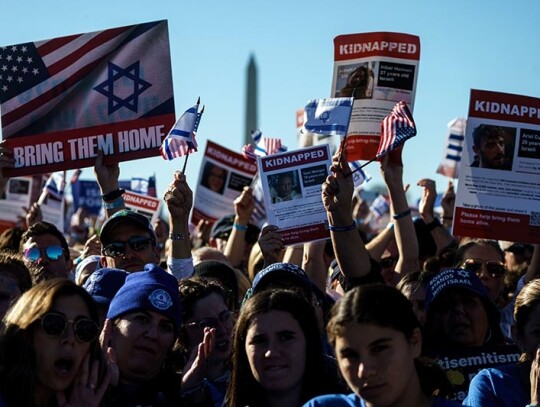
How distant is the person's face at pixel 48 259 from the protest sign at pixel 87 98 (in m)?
0.62

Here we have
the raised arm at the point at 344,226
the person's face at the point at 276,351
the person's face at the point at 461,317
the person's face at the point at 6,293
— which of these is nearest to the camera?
the person's face at the point at 276,351

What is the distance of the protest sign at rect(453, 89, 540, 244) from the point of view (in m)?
7.77

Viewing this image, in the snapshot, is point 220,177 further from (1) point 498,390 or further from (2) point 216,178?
(1) point 498,390

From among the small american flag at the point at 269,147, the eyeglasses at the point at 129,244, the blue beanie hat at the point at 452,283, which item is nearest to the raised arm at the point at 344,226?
the blue beanie hat at the point at 452,283

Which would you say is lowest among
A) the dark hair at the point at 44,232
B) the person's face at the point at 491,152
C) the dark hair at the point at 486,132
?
the dark hair at the point at 44,232

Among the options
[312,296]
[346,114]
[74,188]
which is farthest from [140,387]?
[74,188]

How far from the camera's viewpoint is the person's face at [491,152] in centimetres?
780

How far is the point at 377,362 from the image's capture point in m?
3.92

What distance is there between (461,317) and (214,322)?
133cm

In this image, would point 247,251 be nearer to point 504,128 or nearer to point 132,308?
point 504,128

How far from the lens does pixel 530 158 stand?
782cm

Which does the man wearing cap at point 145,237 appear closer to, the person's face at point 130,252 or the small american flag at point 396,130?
the person's face at point 130,252

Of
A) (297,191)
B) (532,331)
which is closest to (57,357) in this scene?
(532,331)

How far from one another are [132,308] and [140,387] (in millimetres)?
366
